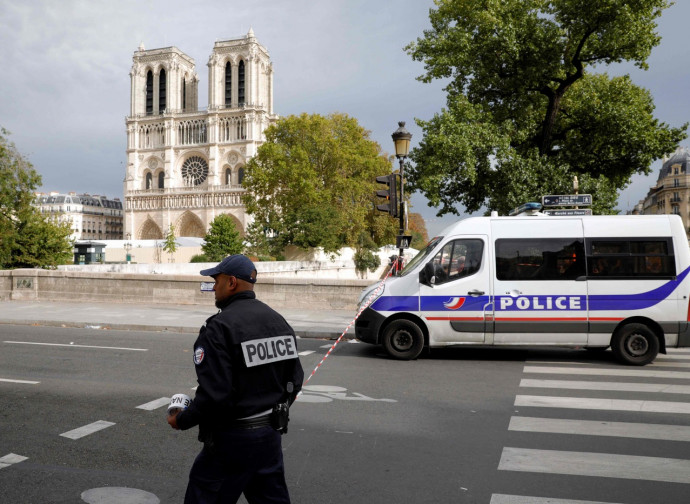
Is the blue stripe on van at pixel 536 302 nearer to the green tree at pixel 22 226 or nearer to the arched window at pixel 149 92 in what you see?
the green tree at pixel 22 226

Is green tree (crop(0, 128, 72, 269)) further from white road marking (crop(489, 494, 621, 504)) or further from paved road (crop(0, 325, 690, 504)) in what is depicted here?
white road marking (crop(489, 494, 621, 504))

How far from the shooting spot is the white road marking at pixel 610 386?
7.51 meters

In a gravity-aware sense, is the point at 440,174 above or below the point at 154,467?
above

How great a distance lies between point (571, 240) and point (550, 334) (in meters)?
1.62

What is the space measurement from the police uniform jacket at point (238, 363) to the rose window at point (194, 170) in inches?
3997

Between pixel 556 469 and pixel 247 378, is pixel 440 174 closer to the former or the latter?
pixel 556 469

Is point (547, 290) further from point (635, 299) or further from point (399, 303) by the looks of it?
point (399, 303)

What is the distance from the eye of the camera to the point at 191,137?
102 m

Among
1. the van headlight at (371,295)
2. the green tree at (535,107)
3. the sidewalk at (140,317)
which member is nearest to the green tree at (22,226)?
the sidewalk at (140,317)

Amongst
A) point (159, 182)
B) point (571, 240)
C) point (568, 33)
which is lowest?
point (571, 240)

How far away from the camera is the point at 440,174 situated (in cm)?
1864

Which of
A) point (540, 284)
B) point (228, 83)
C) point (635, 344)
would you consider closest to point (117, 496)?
point (540, 284)

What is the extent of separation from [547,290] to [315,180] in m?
40.9

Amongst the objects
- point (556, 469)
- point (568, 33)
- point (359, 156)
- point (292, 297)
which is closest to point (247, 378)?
point (556, 469)
